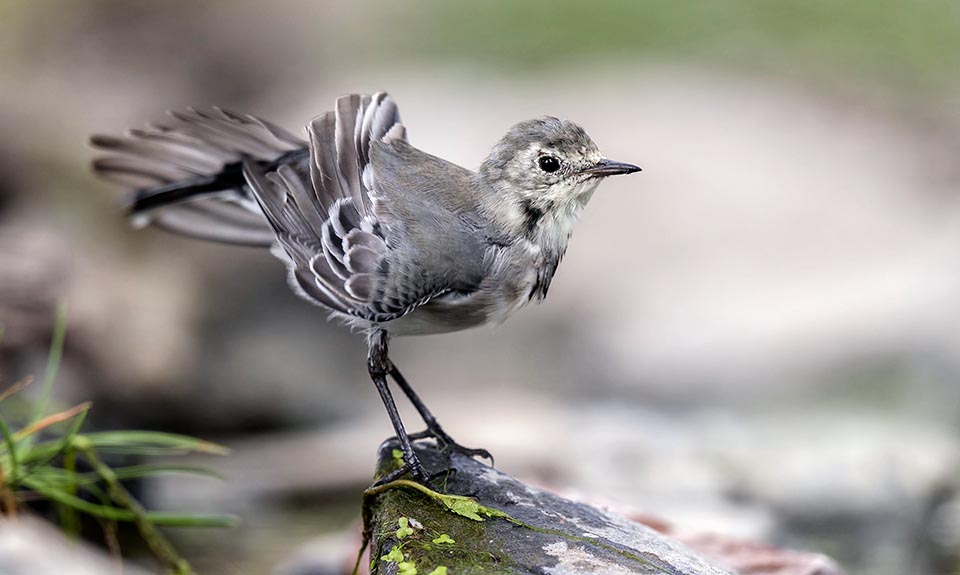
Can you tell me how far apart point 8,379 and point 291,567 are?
214 cm

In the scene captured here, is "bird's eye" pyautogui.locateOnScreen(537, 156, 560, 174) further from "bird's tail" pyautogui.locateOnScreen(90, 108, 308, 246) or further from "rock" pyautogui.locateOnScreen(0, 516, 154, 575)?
"rock" pyautogui.locateOnScreen(0, 516, 154, 575)

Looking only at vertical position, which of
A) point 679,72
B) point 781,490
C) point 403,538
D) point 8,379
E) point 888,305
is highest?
point 679,72

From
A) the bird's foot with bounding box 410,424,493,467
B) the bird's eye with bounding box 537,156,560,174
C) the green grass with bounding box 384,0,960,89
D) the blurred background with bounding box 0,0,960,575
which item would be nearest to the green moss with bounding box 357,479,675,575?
the bird's foot with bounding box 410,424,493,467

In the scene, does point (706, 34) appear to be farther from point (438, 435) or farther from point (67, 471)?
point (67, 471)

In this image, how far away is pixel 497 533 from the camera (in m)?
4.67

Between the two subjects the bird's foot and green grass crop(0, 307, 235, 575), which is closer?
the bird's foot

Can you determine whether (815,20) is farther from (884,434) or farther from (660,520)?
(660,520)

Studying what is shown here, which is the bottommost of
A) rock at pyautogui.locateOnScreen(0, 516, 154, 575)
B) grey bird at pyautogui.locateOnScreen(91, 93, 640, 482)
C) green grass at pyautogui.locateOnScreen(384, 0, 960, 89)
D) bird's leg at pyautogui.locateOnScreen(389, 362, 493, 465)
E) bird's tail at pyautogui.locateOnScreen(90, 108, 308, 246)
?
rock at pyautogui.locateOnScreen(0, 516, 154, 575)

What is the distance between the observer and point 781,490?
8.51 metres

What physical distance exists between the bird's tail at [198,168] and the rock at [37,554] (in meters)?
1.63

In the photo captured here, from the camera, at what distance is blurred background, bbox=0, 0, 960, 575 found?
8.48m

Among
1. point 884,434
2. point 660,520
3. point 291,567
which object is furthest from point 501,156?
point 884,434

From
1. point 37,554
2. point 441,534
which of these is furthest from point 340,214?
point 37,554

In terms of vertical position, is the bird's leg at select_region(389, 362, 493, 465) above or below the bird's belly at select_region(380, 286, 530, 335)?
below
